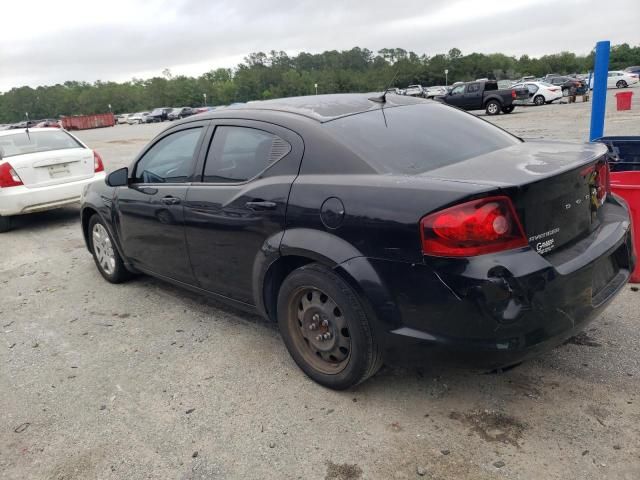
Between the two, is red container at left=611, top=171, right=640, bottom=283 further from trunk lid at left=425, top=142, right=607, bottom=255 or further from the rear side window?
the rear side window

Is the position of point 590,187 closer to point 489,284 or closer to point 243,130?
point 489,284

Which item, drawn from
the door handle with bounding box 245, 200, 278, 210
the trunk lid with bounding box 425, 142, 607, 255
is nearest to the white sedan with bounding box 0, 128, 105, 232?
the door handle with bounding box 245, 200, 278, 210

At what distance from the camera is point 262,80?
102500mm

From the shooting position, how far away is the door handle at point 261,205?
3143 millimetres

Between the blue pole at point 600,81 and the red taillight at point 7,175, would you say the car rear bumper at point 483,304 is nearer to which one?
the blue pole at point 600,81

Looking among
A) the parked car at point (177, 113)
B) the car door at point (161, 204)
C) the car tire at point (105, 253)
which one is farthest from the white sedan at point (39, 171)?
the parked car at point (177, 113)

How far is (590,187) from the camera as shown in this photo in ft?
9.55

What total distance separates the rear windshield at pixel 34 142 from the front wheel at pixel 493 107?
71.6 ft

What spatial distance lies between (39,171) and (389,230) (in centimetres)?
681

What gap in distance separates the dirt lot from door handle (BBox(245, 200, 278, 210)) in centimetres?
103

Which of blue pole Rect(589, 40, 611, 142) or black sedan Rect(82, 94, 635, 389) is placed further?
blue pole Rect(589, 40, 611, 142)

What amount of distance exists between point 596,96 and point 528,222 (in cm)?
438

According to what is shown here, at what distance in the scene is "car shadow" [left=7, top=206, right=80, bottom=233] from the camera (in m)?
8.27

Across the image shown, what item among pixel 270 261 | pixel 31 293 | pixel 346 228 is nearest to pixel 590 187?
pixel 346 228
